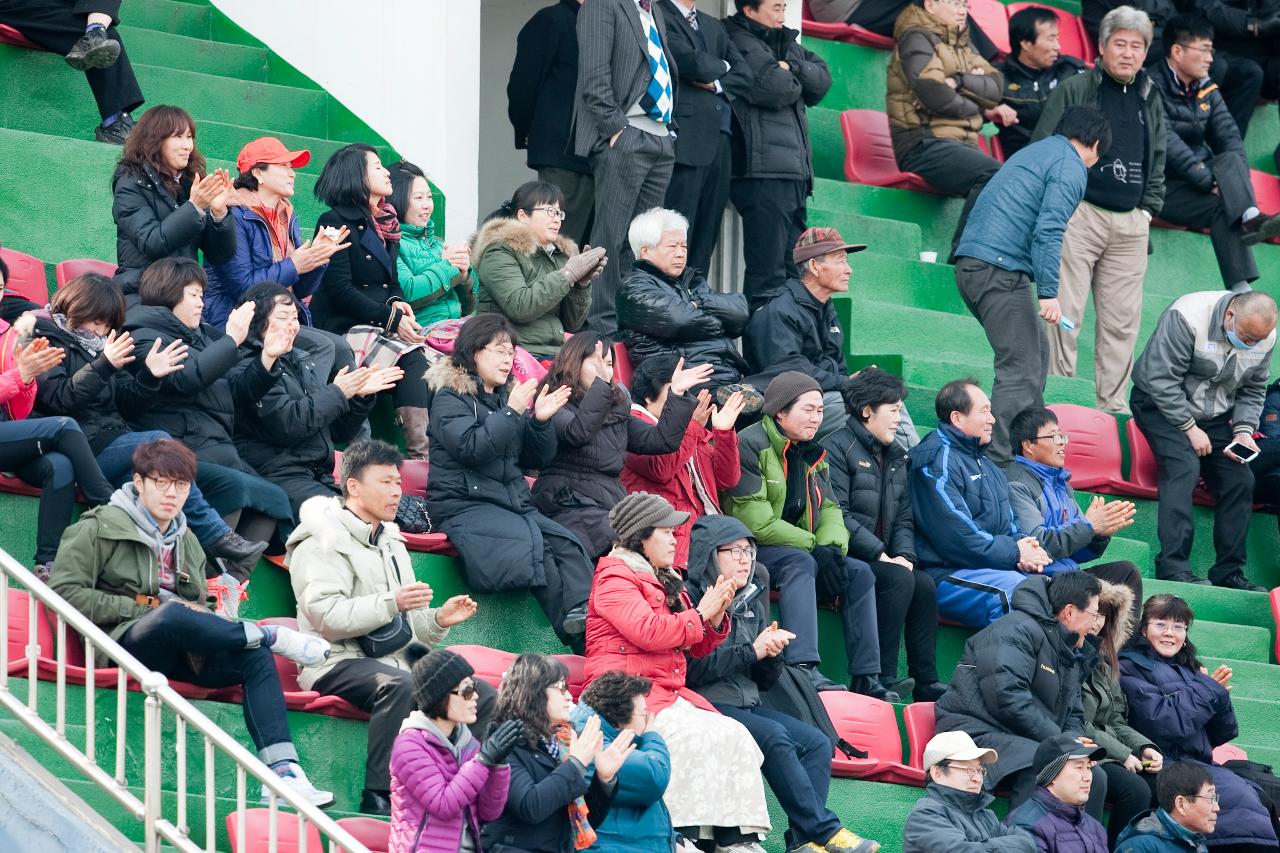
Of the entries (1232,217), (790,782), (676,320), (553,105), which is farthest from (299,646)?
(1232,217)

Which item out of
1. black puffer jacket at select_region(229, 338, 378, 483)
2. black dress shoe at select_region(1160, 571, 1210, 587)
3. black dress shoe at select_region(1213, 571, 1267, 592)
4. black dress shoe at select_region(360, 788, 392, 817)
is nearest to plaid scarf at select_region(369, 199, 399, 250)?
black puffer jacket at select_region(229, 338, 378, 483)

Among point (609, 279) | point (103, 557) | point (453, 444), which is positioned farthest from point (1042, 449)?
point (103, 557)

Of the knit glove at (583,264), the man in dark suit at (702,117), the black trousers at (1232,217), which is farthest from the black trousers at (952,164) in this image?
the knit glove at (583,264)

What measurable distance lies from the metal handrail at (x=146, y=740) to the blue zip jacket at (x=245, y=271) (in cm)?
227

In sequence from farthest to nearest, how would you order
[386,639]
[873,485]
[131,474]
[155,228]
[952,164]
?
[952,164] < [873,485] < [155,228] < [131,474] < [386,639]

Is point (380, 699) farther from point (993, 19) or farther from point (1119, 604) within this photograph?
point (993, 19)

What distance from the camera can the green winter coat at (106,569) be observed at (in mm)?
7684

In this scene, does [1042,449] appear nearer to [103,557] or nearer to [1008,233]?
[1008,233]

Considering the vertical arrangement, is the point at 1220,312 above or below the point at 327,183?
below

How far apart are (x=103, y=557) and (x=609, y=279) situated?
3.92 meters

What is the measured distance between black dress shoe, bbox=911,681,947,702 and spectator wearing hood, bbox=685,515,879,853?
45.0 inches

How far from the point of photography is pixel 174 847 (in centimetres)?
737

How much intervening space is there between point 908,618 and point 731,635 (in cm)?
152

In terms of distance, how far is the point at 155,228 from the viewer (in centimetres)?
932
